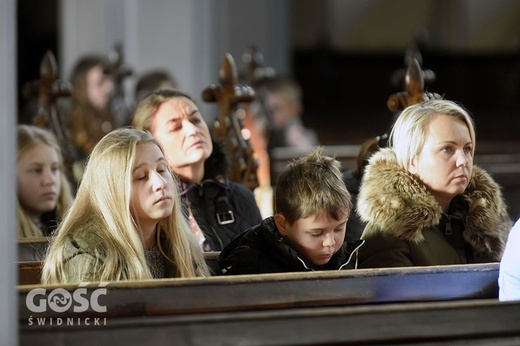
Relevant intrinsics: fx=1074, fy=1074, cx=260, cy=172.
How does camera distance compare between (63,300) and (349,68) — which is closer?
(63,300)

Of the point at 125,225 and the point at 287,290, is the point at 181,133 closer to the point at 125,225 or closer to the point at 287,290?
the point at 125,225

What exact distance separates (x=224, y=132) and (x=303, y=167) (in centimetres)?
180

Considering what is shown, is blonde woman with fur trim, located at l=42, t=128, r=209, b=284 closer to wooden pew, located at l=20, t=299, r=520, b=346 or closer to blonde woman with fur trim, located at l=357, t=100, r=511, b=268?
wooden pew, located at l=20, t=299, r=520, b=346

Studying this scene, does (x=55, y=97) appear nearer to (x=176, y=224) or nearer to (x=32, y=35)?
(x=176, y=224)

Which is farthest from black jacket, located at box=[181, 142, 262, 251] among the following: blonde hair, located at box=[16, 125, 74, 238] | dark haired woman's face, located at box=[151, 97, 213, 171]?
blonde hair, located at box=[16, 125, 74, 238]

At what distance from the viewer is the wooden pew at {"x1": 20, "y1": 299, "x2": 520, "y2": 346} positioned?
7.93ft

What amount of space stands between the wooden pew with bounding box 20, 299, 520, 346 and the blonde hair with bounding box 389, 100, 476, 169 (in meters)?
1.07

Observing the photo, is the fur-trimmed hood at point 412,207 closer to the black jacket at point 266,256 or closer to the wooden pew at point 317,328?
the black jacket at point 266,256

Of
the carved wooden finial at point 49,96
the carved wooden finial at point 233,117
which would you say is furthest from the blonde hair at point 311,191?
the carved wooden finial at point 49,96

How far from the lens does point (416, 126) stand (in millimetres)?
3582

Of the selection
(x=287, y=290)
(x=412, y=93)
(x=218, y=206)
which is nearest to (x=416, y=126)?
(x=412, y=93)

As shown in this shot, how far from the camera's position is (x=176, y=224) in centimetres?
324

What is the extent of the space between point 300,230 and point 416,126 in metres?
0.60

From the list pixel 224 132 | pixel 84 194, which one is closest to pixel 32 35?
pixel 224 132
